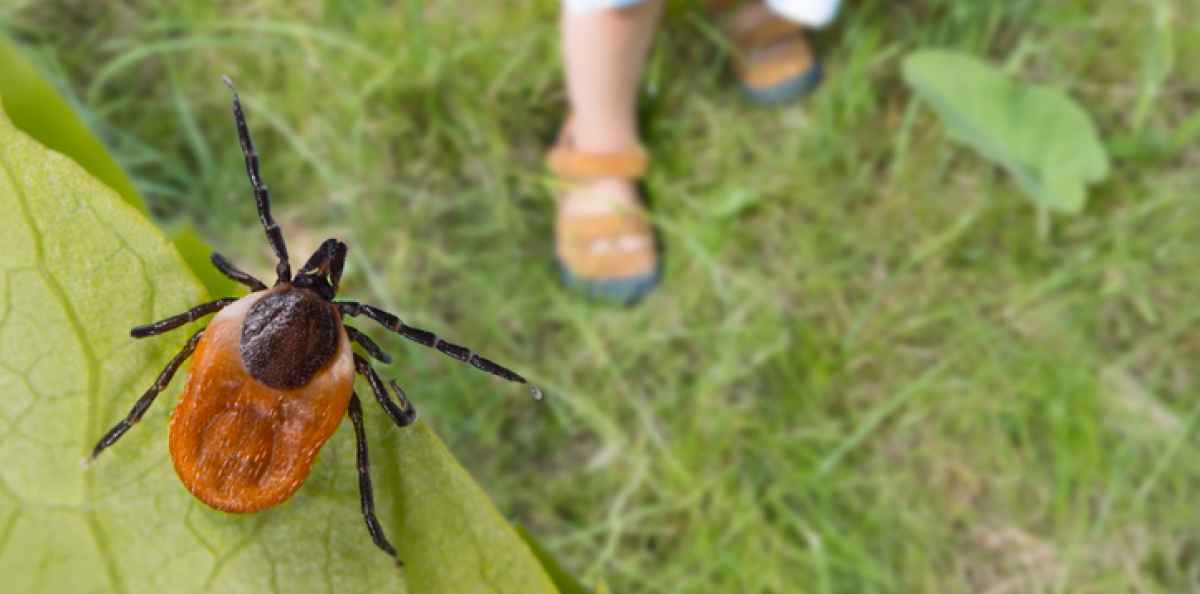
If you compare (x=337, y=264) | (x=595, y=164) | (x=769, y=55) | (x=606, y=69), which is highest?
(x=337, y=264)

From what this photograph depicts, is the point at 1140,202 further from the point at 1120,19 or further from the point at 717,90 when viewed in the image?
the point at 717,90

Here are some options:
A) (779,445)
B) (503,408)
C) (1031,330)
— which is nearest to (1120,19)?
(1031,330)

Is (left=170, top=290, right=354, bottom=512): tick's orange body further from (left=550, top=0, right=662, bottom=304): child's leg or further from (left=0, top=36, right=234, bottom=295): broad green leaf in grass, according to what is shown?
(left=550, top=0, right=662, bottom=304): child's leg

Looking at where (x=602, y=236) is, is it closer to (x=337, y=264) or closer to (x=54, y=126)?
(x=337, y=264)

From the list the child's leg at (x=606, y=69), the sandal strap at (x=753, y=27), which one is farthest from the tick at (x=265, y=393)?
the sandal strap at (x=753, y=27)

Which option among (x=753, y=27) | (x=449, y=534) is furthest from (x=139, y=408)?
(x=753, y=27)

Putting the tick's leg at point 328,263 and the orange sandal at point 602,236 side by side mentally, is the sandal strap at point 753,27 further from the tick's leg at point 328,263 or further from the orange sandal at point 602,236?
the tick's leg at point 328,263
